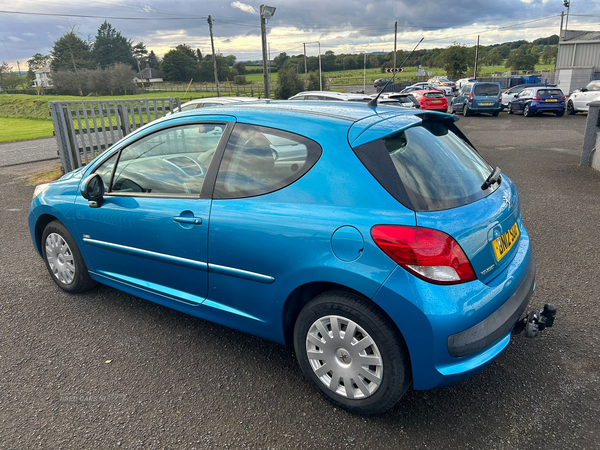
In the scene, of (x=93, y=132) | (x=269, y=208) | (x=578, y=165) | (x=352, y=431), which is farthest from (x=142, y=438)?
(x=578, y=165)

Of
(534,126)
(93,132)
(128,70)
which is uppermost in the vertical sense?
(128,70)

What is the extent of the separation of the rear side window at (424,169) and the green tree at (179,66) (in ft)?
316

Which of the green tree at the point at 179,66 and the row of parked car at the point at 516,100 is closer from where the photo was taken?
the row of parked car at the point at 516,100

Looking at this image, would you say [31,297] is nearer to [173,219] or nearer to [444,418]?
[173,219]

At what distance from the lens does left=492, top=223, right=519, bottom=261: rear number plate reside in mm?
2383

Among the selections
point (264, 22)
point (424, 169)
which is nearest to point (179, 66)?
point (264, 22)

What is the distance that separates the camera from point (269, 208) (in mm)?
2510

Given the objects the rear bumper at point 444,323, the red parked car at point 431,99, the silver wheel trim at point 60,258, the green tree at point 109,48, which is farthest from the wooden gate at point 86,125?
the green tree at point 109,48

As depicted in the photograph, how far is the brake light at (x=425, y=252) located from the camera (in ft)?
6.88

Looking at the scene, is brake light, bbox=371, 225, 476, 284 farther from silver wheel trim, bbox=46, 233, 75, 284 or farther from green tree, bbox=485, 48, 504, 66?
green tree, bbox=485, 48, 504, 66

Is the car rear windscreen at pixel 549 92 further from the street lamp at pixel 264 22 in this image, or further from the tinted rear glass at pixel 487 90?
the street lamp at pixel 264 22

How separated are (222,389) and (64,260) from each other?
2134 millimetres

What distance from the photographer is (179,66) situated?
93.2 m

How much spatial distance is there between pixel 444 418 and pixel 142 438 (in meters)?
1.62
